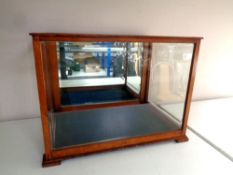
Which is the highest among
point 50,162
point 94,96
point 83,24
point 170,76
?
point 83,24

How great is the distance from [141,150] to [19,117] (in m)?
1.10

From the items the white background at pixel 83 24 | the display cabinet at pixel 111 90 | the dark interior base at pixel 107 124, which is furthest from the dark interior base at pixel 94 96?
the white background at pixel 83 24

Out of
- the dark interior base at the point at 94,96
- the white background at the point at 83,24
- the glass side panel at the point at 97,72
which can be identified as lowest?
the dark interior base at the point at 94,96

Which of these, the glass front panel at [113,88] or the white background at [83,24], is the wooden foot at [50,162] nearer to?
the glass front panel at [113,88]

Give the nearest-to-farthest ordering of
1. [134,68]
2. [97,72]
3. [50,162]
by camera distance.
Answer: [50,162], [97,72], [134,68]

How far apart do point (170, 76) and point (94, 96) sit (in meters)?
0.74

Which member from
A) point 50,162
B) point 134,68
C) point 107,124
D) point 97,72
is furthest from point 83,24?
point 50,162

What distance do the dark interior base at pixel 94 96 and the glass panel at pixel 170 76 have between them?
0.91ft

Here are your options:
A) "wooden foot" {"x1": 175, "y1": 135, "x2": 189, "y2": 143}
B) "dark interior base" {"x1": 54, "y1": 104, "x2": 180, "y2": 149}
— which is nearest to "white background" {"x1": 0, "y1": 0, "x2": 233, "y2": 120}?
"dark interior base" {"x1": 54, "y1": 104, "x2": 180, "y2": 149}

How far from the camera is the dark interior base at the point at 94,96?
1595mm

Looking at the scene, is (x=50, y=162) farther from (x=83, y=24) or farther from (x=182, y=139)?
(x=83, y=24)

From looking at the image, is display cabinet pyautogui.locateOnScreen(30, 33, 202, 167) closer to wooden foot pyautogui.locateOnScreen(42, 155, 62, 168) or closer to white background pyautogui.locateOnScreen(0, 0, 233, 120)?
wooden foot pyautogui.locateOnScreen(42, 155, 62, 168)

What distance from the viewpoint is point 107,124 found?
140 cm

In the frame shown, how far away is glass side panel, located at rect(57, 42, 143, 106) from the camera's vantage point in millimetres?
1310
